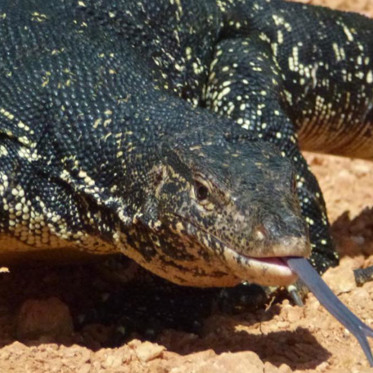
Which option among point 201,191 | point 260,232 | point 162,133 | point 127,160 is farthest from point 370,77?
point 260,232

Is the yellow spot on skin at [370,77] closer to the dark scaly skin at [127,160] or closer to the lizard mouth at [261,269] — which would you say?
the dark scaly skin at [127,160]

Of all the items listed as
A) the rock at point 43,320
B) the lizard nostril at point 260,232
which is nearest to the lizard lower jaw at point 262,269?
the lizard nostril at point 260,232

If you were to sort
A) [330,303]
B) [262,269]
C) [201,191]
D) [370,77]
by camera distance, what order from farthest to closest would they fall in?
[370,77]
[201,191]
[262,269]
[330,303]

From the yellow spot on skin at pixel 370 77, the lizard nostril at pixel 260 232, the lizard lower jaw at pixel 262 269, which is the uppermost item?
the yellow spot on skin at pixel 370 77

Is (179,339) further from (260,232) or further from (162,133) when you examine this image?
(260,232)

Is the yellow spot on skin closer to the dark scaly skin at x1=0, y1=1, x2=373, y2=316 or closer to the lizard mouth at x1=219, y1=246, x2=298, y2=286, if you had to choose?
the dark scaly skin at x1=0, y1=1, x2=373, y2=316

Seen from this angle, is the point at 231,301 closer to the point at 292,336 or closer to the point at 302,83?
the point at 292,336
